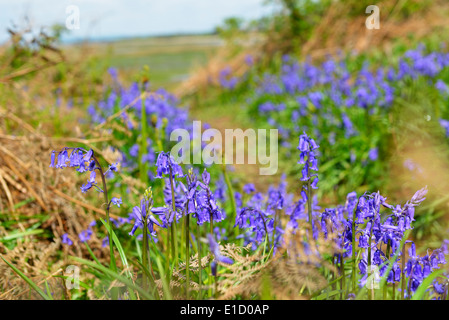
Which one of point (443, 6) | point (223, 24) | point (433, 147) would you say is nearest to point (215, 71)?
point (223, 24)

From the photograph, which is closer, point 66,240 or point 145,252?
point 145,252

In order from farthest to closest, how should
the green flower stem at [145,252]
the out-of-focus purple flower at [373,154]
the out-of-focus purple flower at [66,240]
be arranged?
the out-of-focus purple flower at [373,154]
the out-of-focus purple flower at [66,240]
the green flower stem at [145,252]

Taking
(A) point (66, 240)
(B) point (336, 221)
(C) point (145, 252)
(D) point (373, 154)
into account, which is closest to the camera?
(C) point (145, 252)

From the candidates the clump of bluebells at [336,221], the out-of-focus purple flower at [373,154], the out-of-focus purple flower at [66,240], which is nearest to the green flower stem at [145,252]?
the clump of bluebells at [336,221]

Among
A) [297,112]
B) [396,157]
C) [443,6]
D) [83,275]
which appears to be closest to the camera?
[83,275]

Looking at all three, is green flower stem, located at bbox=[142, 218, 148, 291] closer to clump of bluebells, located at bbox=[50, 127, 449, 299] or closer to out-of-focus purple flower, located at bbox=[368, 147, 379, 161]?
clump of bluebells, located at bbox=[50, 127, 449, 299]

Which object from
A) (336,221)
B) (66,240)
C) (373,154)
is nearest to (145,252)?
(336,221)

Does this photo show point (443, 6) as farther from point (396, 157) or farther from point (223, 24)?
point (396, 157)

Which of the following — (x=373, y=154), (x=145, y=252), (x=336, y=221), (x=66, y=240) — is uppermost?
(x=373, y=154)

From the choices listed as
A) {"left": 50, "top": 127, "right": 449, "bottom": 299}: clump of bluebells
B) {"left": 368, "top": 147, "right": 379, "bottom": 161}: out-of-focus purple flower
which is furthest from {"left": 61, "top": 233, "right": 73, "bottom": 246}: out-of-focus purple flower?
{"left": 368, "top": 147, "right": 379, "bottom": 161}: out-of-focus purple flower

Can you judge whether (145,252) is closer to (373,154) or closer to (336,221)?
(336,221)

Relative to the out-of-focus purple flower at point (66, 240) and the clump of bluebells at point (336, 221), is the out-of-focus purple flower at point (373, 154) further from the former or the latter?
the out-of-focus purple flower at point (66, 240)
